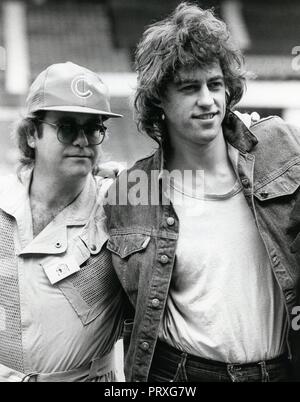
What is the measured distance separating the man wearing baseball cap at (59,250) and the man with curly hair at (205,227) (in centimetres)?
13

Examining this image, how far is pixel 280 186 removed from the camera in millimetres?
3066

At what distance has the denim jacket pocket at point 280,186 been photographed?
304cm

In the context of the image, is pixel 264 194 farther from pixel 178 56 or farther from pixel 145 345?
pixel 145 345

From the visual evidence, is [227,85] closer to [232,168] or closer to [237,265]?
[232,168]

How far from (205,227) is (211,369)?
0.55 m

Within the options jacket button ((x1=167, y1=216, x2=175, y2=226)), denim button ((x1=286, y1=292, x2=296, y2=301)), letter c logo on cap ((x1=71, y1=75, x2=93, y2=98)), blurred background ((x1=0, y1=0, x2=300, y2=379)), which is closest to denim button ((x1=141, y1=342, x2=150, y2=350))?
jacket button ((x1=167, y1=216, x2=175, y2=226))

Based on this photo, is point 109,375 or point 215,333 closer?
point 215,333

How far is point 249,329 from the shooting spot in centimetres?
289

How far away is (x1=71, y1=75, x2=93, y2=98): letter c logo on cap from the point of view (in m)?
3.38

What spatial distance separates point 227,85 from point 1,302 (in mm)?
1352

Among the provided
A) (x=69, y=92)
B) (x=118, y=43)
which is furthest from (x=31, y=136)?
(x=118, y=43)

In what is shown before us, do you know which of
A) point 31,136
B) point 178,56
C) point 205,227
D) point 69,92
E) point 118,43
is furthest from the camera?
point 118,43

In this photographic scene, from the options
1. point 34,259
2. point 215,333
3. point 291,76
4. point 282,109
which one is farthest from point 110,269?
point 291,76

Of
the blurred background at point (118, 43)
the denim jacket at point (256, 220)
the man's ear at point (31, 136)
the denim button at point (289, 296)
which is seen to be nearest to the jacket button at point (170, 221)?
the denim jacket at point (256, 220)
